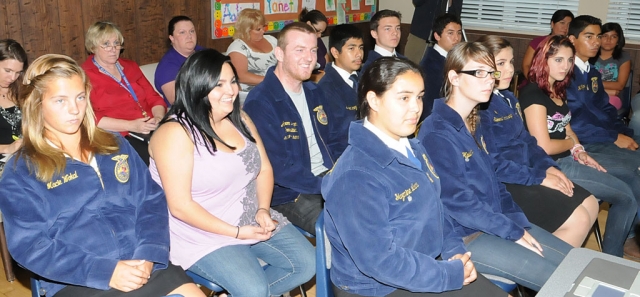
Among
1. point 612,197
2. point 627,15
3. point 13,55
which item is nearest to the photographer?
point 13,55

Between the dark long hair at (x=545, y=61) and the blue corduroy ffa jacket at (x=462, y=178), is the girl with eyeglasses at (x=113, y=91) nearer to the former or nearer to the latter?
the blue corduroy ffa jacket at (x=462, y=178)

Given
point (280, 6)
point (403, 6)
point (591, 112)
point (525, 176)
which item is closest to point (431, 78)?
point (591, 112)

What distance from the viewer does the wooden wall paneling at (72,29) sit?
3793 mm

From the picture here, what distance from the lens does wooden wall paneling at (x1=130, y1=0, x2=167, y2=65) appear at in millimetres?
4320

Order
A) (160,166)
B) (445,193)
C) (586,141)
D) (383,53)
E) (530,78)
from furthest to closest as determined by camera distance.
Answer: (383,53), (586,141), (530,78), (445,193), (160,166)

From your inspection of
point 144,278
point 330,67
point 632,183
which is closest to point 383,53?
point 330,67

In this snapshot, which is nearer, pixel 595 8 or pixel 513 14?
pixel 595 8

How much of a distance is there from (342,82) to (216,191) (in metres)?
1.31

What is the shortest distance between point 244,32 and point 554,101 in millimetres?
2537

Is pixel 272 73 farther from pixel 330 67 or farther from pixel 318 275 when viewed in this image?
pixel 318 275

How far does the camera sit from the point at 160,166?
1.94 meters

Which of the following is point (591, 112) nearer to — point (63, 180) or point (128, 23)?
point (63, 180)

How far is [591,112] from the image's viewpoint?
356 cm

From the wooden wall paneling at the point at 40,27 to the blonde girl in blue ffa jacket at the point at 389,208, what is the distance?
2.73 metres
